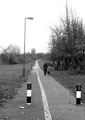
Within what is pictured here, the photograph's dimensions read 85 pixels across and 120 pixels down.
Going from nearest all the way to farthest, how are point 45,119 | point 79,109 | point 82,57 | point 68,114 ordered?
point 45,119 < point 68,114 < point 79,109 < point 82,57

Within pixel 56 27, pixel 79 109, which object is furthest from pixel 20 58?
pixel 79 109

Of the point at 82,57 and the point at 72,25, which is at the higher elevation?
the point at 72,25

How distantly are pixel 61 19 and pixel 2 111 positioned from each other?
31245mm

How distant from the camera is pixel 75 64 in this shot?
3794cm

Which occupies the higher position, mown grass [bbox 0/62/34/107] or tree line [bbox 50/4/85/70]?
tree line [bbox 50/4/85/70]

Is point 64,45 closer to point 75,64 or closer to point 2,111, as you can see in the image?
point 75,64

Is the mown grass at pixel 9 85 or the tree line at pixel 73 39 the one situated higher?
the tree line at pixel 73 39

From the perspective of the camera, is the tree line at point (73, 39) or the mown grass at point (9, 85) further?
the tree line at point (73, 39)

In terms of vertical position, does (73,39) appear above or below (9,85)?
above

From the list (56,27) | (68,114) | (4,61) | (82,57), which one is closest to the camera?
(68,114)

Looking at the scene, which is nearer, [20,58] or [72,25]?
[72,25]

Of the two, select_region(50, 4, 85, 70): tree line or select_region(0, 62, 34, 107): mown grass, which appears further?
select_region(50, 4, 85, 70): tree line

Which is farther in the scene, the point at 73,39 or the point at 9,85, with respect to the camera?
the point at 73,39

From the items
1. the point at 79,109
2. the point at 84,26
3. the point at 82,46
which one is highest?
the point at 84,26
